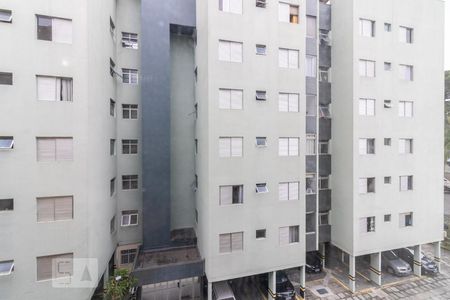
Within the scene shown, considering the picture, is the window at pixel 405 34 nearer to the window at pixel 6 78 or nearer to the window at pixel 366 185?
the window at pixel 366 185

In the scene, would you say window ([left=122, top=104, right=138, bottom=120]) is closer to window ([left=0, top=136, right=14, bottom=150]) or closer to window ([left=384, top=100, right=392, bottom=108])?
window ([left=0, top=136, right=14, bottom=150])

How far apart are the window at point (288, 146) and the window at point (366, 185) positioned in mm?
5740

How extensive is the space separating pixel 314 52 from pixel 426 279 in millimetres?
19005

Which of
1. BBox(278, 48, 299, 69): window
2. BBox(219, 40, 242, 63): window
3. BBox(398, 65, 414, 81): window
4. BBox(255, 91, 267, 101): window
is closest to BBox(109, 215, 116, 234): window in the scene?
BBox(255, 91, 267, 101): window

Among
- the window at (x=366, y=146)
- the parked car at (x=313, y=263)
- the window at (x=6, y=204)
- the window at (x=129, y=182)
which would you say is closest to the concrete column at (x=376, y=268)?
the parked car at (x=313, y=263)

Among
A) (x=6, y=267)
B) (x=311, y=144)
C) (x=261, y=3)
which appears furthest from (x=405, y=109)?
(x=6, y=267)

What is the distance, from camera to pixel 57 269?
33.3 ft

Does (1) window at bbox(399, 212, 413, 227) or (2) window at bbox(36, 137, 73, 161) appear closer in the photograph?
(2) window at bbox(36, 137, 73, 161)

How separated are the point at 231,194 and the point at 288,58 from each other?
9.16m

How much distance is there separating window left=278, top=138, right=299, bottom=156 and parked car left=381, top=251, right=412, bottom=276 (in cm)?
1285

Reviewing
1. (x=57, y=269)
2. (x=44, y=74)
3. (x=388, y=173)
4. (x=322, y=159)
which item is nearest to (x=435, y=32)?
(x=388, y=173)

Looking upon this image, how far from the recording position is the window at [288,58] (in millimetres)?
13711

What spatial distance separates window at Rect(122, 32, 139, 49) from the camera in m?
15.4

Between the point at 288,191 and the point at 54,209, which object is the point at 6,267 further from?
the point at 288,191
